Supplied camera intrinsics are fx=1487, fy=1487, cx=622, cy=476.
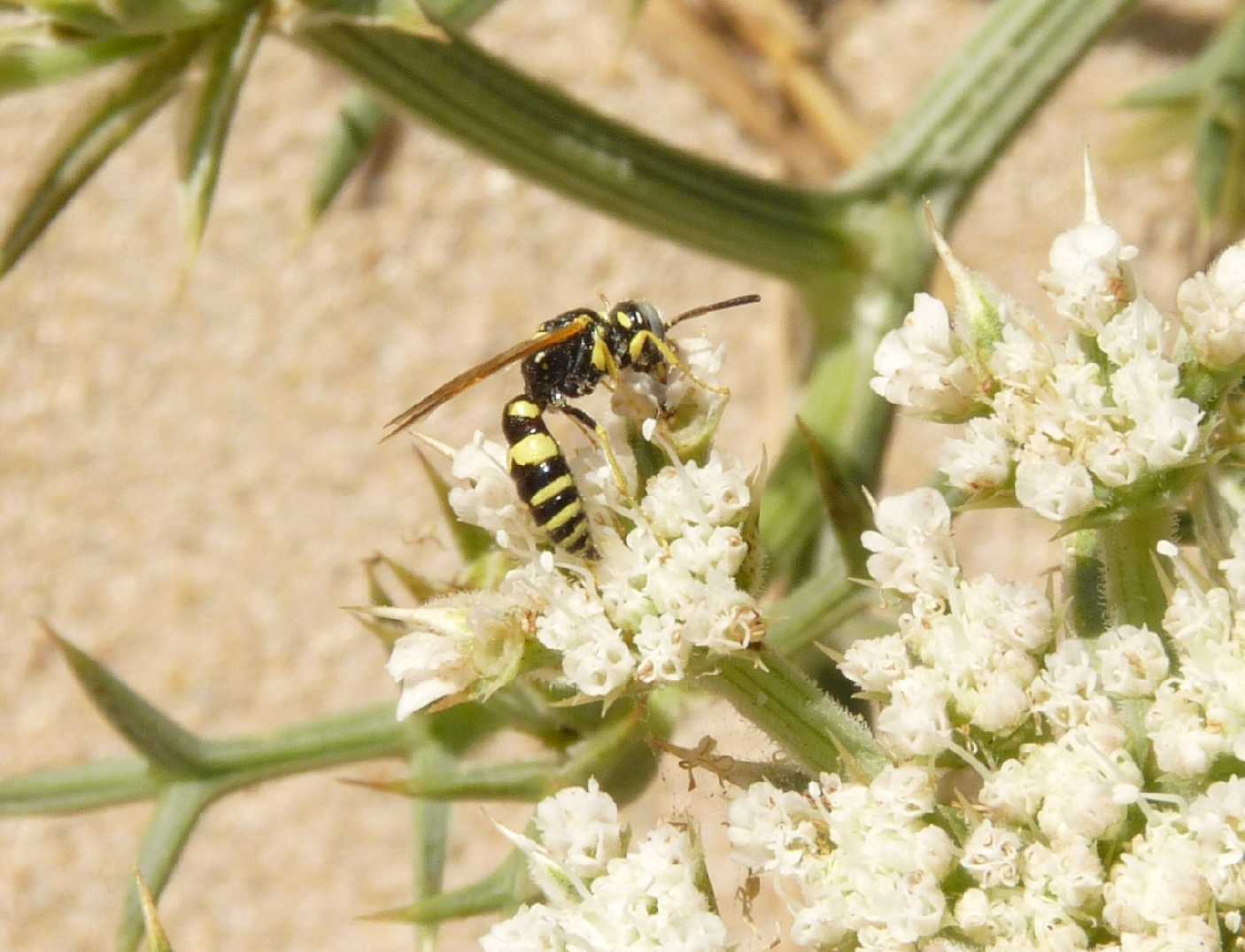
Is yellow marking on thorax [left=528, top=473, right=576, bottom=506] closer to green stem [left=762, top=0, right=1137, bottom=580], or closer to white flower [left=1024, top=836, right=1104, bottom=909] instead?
white flower [left=1024, top=836, right=1104, bottom=909]

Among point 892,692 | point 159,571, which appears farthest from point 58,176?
point 159,571

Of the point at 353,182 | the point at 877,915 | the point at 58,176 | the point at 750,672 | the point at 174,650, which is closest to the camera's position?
the point at 877,915

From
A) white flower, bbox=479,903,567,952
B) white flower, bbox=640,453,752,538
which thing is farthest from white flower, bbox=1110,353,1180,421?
white flower, bbox=479,903,567,952

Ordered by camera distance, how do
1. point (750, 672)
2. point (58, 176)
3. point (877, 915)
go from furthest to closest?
point (58, 176) < point (750, 672) < point (877, 915)

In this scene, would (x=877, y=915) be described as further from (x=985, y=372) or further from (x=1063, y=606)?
(x=985, y=372)

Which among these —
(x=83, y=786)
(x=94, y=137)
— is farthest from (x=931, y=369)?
(x=83, y=786)

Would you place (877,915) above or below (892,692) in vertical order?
below

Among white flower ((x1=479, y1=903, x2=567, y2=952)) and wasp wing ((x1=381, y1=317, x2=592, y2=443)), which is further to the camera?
wasp wing ((x1=381, y1=317, x2=592, y2=443))
